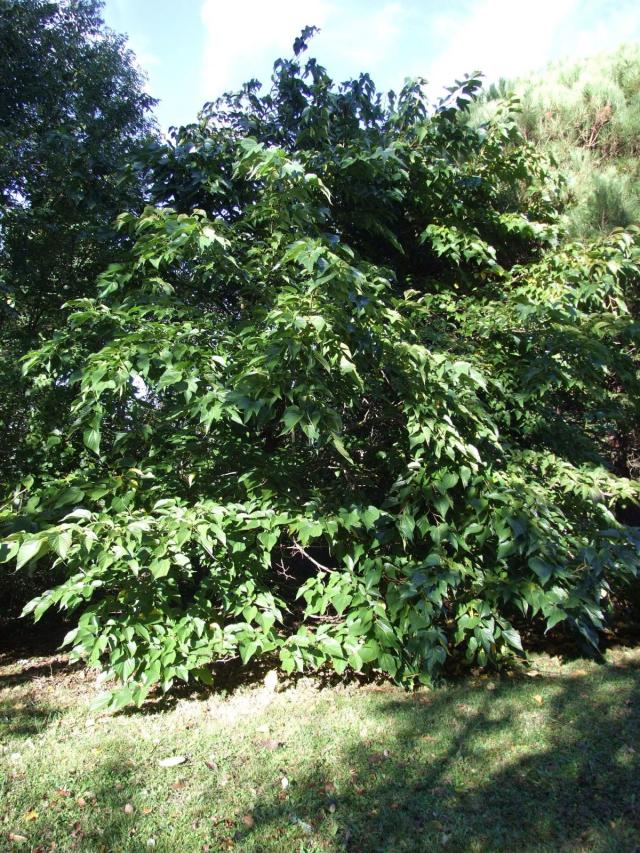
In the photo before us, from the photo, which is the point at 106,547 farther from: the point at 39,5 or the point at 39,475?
the point at 39,5

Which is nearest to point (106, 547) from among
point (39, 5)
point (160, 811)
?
point (160, 811)

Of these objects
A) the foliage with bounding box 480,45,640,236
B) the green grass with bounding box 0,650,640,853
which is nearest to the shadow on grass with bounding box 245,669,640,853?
the green grass with bounding box 0,650,640,853

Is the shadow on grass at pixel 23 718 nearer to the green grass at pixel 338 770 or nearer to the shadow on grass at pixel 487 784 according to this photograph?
the green grass at pixel 338 770

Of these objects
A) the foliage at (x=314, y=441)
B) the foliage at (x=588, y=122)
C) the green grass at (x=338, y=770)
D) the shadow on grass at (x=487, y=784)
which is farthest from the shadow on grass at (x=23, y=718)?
the foliage at (x=588, y=122)

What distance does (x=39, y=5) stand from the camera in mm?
6770

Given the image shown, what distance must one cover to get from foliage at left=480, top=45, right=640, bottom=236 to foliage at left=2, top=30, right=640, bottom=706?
1157 millimetres

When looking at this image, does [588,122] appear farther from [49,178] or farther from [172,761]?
[172,761]

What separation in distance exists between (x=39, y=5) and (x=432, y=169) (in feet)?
17.2

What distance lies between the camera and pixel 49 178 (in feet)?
17.2

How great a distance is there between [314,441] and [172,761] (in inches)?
68.4

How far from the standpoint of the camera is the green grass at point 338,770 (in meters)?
2.19

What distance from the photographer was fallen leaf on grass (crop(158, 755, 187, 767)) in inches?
105

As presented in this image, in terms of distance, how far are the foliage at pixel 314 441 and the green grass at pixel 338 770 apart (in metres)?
0.26

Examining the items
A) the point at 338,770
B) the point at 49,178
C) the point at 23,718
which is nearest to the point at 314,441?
the point at 338,770
